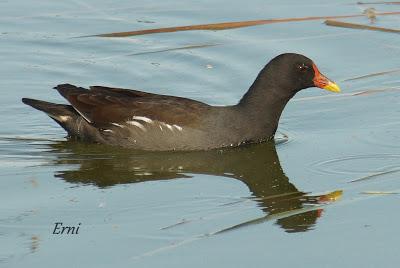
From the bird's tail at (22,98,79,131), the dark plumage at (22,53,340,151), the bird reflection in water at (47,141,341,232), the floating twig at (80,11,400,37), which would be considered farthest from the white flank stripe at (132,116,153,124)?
the floating twig at (80,11,400,37)

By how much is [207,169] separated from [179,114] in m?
0.72

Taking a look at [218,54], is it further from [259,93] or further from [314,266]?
[314,266]

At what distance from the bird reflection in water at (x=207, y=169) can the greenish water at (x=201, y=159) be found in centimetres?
2

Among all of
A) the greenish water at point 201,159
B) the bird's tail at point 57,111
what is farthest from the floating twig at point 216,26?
the bird's tail at point 57,111

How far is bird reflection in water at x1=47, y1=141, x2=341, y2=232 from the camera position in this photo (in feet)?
25.9

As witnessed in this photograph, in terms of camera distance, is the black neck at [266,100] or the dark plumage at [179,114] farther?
the black neck at [266,100]

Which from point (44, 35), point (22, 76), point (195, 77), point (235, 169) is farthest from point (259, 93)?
point (44, 35)

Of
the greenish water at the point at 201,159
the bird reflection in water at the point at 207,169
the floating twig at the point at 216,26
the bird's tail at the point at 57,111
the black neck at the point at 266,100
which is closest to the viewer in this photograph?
the greenish water at the point at 201,159

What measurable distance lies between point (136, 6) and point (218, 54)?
1906 mm

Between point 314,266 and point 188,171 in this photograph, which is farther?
point 188,171

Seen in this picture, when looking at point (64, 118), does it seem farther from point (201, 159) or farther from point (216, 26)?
point (216, 26)

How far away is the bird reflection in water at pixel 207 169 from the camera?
311 inches

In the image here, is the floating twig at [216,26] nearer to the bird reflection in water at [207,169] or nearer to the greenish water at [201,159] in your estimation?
the greenish water at [201,159]

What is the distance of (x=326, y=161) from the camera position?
8.95 m
